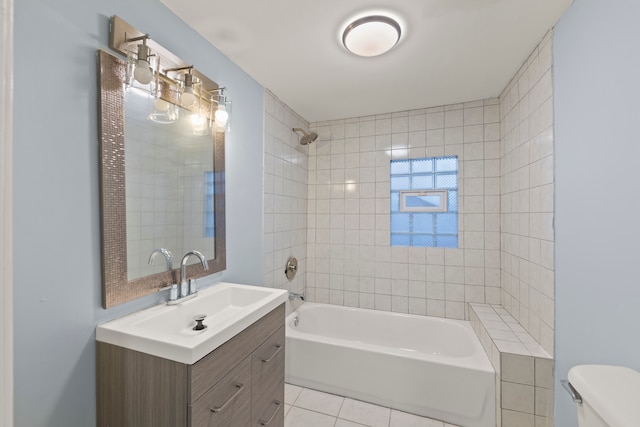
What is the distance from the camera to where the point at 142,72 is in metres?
1.07

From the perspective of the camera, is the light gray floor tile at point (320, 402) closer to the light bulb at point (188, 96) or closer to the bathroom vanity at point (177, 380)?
the bathroom vanity at point (177, 380)

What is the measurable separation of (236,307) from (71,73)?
1.27 metres

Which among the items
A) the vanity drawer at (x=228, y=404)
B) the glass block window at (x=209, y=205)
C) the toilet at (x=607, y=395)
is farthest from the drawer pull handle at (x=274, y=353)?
the toilet at (x=607, y=395)

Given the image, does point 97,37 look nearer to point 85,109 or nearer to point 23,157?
point 85,109

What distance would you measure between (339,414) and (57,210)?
1.96 m

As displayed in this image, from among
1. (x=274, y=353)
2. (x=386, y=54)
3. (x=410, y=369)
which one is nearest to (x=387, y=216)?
(x=410, y=369)

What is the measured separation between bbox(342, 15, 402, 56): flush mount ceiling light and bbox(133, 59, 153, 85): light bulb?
1.03 m

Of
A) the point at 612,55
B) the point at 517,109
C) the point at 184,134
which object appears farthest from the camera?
the point at 517,109

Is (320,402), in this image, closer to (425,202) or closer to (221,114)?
(425,202)

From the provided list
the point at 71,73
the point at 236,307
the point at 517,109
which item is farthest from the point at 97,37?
the point at 517,109

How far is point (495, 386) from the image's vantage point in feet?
5.51

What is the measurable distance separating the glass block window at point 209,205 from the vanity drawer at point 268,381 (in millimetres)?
702

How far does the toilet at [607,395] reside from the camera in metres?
0.69

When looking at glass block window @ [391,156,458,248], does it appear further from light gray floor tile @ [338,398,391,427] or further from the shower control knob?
light gray floor tile @ [338,398,391,427]
